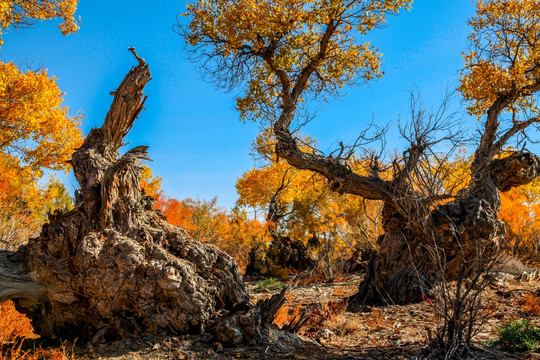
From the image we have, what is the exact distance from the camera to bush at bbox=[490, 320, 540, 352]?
13.5 ft

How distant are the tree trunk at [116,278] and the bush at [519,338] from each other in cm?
273

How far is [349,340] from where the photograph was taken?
16.5ft

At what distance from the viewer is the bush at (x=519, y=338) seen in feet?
13.5

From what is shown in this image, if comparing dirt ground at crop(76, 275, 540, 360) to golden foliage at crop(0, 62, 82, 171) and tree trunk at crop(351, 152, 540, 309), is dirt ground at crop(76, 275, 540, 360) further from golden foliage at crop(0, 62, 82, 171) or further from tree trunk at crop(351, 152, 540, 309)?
golden foliage at crop(0, 62, 82, 171)

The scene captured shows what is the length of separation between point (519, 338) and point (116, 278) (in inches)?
173

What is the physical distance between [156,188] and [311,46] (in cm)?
1312

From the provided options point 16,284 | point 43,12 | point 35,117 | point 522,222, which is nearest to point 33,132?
point 35,117

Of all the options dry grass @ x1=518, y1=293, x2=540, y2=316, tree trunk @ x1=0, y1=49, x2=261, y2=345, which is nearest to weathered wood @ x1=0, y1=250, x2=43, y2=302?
tree trunk @ x1=0, y1=49, x2=261, y2=345

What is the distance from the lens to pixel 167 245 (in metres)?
4.61

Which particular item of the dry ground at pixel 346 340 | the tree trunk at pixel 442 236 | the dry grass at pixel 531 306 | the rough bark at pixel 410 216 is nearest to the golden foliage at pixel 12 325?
the dry ground at pixel 346 340

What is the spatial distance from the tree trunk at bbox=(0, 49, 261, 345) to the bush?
2.73m

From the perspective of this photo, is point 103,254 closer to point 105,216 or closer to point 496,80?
point 105,216

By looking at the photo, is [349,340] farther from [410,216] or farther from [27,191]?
[27,191]

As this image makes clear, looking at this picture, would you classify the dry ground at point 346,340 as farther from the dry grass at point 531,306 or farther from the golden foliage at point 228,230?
the golden foliage at point 228,230
